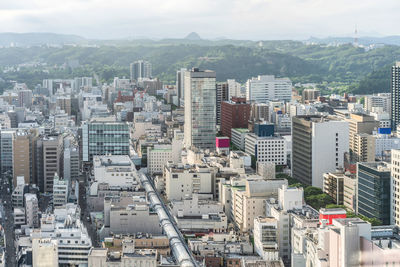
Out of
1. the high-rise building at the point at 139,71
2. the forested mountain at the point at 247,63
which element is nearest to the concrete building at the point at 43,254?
the forested mountain at the point at 247,63

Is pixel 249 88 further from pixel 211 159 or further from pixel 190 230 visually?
pixel 190 230

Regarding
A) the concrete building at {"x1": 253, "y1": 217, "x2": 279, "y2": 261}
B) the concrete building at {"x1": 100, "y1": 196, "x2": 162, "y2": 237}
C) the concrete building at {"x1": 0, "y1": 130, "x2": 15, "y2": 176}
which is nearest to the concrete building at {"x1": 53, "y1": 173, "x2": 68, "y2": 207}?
the concrete building at {"x1": 100, "y1": 196, "x2": 162, "y2": 237}

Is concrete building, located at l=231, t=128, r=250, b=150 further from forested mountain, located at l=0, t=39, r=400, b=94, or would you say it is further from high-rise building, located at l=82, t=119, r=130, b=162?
forested mountain, located at l=0, t=39, r=400, b=94

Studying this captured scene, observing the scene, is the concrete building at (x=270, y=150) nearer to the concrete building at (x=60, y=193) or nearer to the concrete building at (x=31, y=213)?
the concrete building at (x=60, y=193)

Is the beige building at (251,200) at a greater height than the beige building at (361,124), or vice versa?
the beige building at (361,124)

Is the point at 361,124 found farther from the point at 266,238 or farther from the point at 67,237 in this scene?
the point at 67,237

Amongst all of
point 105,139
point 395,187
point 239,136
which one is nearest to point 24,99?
point 239,136

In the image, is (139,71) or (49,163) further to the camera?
(139,71)
